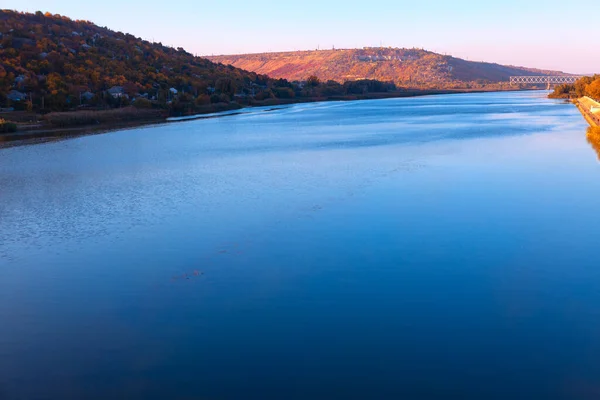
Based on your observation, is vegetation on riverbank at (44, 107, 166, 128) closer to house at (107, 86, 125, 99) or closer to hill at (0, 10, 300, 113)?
hill at (0, 10, 300, 113)

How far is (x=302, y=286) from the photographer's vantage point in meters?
6.59

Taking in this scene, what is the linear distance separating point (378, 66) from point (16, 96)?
123 m

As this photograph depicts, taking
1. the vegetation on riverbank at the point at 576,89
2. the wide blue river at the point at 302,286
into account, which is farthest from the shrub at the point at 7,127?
the vegetation on riverbank at the point at 576,89

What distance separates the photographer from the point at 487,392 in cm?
435

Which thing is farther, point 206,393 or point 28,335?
point 28,335

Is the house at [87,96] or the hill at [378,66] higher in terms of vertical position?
the hill at [378,66]

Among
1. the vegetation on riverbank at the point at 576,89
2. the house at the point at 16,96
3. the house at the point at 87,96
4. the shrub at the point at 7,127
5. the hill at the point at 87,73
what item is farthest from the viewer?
the vegetation on riverbank at the point at 576,89

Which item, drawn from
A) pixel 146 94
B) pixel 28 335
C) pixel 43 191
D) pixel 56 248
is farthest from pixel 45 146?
pixel 146 94

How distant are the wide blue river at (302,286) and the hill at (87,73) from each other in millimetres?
26471

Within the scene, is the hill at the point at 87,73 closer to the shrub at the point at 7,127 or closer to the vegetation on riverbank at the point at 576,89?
the shrub at the point at 7,127

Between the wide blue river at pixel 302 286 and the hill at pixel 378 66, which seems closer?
the wide blue river at pixel 302 286

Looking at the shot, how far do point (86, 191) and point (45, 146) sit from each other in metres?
11.2

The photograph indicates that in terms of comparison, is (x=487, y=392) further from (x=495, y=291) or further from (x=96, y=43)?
(x=96, y=43)

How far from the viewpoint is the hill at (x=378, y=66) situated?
139 metres
